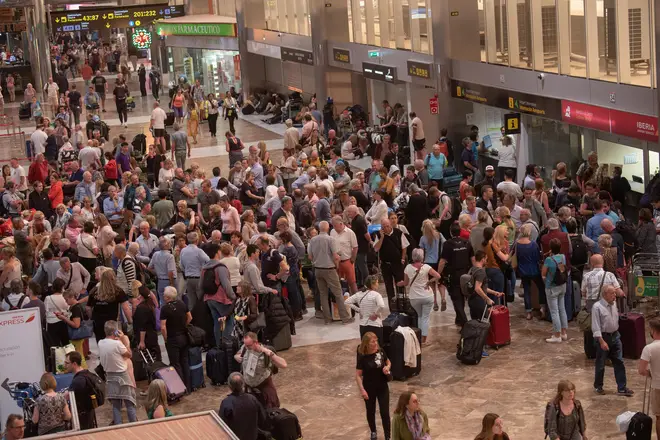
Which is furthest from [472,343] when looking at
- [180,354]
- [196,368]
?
[180,354]

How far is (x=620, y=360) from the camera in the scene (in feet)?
41.1

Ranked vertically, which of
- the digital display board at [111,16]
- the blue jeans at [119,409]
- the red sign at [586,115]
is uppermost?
the digital display board at [111,16]

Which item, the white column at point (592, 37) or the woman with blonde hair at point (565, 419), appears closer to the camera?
the woman with blonde hair at point (565, 419)

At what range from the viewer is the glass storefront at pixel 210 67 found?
1756 inches

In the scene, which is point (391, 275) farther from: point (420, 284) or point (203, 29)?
point (203, 29)

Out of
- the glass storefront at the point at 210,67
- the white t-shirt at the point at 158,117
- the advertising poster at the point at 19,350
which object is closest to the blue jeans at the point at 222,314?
the advertising poster at the point at 19,350

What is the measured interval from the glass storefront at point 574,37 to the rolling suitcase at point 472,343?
6.84 meters

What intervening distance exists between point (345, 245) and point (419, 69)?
12.6 m

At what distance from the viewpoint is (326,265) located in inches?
619

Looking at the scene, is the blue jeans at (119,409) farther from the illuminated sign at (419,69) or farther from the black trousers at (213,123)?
the black trousers at (213,123)

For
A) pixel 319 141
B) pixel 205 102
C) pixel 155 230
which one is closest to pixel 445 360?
pixel 155 230

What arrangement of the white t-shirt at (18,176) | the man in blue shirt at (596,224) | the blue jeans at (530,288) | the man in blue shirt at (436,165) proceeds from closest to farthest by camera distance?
the blue jeans at (530,288)
the man in blue shirt at (596,224)
the man in blue shirt at (436,165)
the white t-shirt at (18,176)

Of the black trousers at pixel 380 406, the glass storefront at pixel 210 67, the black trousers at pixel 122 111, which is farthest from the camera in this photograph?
the glass storefront at pixel 210 67

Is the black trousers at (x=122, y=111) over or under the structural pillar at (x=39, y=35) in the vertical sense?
under
